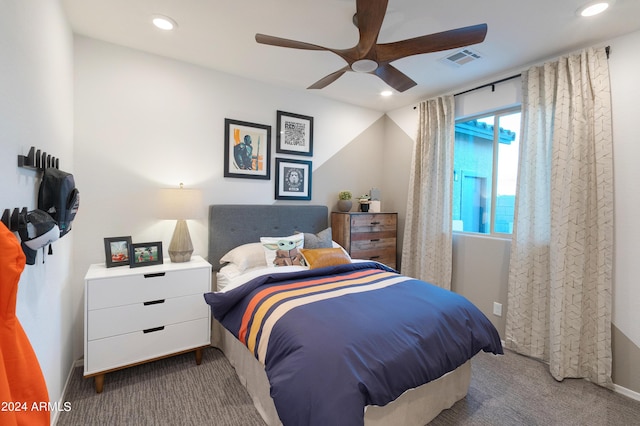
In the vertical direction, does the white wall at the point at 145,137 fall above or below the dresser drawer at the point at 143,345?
above

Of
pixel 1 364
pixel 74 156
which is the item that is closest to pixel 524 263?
pixel 1 364

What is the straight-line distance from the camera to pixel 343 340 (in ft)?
4.81

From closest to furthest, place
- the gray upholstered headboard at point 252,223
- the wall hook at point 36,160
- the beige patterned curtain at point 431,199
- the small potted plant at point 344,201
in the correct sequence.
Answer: the wall hook at point 36,160
the gray upholstered headboard at point 252,223
the beige patterned curtain at point 431,199
the small potted plant at point 344,201

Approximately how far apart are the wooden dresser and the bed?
0.75 meters

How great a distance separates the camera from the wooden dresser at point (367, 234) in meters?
3.54

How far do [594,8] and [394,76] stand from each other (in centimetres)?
132

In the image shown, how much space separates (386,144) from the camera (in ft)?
14.0

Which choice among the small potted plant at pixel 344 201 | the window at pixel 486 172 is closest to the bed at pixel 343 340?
the small potted plant at pixel 344 201

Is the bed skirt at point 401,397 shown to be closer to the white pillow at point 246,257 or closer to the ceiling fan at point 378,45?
the white pillow at point 246,257

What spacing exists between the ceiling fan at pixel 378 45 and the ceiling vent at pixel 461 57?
748 mm

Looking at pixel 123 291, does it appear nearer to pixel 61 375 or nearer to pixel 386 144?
pixel 61 375

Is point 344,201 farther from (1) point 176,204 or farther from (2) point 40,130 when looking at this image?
(2) point 40,130

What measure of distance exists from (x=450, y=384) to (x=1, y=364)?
88.1 inches

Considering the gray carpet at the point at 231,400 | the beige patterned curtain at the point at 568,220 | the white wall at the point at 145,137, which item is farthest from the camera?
the white wall at the point at 145,137
